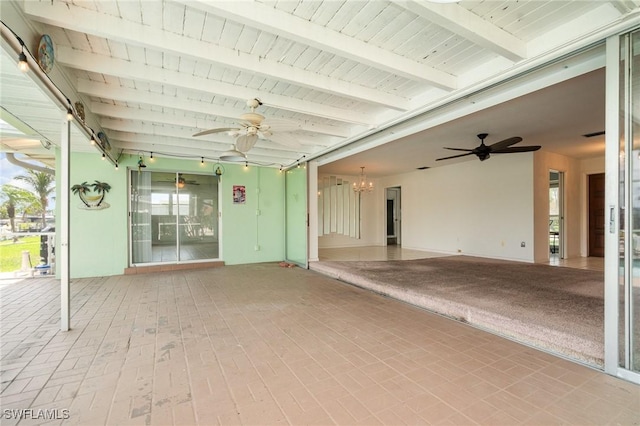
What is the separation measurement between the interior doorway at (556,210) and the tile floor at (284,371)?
22.4ft

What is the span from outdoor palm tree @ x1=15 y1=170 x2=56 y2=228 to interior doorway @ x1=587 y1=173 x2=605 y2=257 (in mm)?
14212

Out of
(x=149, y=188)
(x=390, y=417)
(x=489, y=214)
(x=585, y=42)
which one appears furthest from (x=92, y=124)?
(x=489, y=214)

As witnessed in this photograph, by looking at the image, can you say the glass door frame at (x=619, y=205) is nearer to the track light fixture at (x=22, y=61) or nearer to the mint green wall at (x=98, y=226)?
the track light fixture at (x=22, y=61)

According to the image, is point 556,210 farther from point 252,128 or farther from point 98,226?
point 98,226

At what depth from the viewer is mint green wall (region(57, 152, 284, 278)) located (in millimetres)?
6000

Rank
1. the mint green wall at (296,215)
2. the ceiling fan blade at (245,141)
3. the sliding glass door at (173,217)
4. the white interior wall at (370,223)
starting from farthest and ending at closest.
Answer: the white interior wall at (370,223), the mint green wall at (296,215), the sliding glass door at (173,217), the ceiling fan blade at (245,141)

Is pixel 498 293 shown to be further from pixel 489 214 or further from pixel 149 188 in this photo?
pixel 149 188

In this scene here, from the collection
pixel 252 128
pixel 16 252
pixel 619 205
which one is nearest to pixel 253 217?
pixel 252 128

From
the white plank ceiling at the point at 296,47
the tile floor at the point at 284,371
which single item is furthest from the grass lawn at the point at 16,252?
the white plank ceiling at the point at 296,47

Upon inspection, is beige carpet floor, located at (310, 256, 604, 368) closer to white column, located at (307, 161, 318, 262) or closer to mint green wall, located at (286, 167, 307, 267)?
white column, located at (307, 161, 318, 262)

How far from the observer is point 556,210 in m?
8.55

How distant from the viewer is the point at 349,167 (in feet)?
29.8

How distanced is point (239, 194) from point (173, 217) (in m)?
1.70

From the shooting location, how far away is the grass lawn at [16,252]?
252 inches
